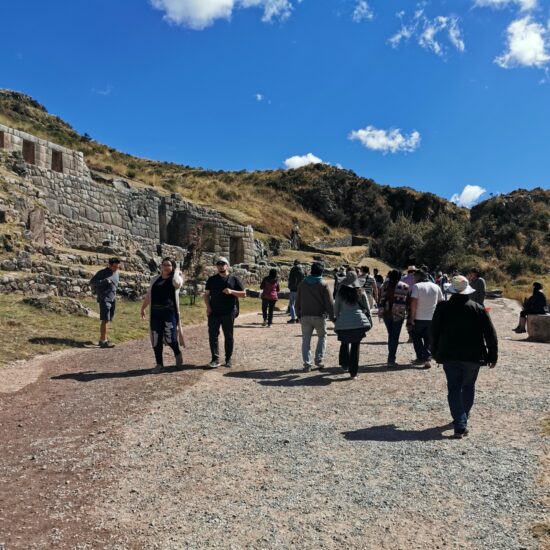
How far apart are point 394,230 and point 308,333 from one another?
137 feet

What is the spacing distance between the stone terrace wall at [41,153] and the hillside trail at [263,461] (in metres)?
14.5

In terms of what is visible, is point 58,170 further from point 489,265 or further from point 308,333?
point 489,265

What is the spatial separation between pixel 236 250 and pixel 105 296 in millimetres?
18012

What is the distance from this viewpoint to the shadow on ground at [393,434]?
5098mm

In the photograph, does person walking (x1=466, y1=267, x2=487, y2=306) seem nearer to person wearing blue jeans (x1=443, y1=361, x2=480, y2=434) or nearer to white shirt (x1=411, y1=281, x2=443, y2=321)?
white shirt (x1=411, y1=281, x2=443, y2=321)

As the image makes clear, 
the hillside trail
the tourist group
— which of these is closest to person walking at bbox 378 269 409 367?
the tourist group

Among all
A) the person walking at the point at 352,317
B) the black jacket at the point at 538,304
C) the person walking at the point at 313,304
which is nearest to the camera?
the person walking at the point at 352,317

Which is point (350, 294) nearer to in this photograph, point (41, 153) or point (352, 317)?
point (352, 317)

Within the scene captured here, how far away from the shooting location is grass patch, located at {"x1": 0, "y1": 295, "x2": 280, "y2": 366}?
28.9ft

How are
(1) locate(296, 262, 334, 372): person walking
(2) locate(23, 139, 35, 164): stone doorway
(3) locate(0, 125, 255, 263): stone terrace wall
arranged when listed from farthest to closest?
(2) locate(23, 139, 35, 164): stone doorway, (3) locate(0, 125, 255, 263): stone terrace wall, (1) locate(296, 262, 334, 372): person walking

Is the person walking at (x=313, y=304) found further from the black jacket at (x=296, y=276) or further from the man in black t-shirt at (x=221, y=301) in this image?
the black jacket at (x=296, y=276)

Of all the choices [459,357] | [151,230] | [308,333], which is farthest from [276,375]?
[151,230]

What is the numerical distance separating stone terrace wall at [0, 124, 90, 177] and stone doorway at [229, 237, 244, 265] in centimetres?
870

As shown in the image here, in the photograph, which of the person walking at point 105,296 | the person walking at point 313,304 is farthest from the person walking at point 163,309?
the person walking at point 105,296
